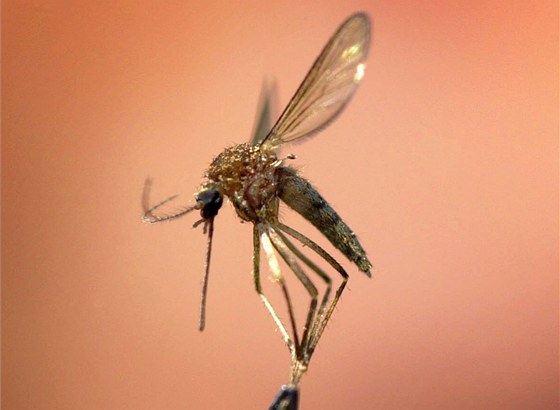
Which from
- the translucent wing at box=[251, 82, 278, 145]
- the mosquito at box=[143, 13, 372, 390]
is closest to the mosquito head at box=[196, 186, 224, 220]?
the mosquito at box=[143, 13, 372, 390]

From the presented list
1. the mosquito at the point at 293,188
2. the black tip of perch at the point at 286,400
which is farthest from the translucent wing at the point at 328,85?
the black tip of perch at the point at 286,400

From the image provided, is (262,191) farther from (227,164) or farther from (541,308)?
(541,308)

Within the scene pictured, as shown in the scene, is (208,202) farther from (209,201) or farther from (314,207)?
(314,207)

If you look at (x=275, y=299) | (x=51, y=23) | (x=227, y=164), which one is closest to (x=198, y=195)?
(x=227, y=164)

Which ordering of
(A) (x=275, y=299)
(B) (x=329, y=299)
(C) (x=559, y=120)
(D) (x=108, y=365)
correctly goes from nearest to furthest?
(B) (x=329, y=299), (A) (x=275, y=299), (D) (x=108, y=365), (C) (x=559, y=120)

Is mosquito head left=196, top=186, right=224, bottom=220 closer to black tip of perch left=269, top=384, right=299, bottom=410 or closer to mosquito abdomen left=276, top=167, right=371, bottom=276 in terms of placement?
mosquito abdomen left=276, top=167, right=371, bottom=276
